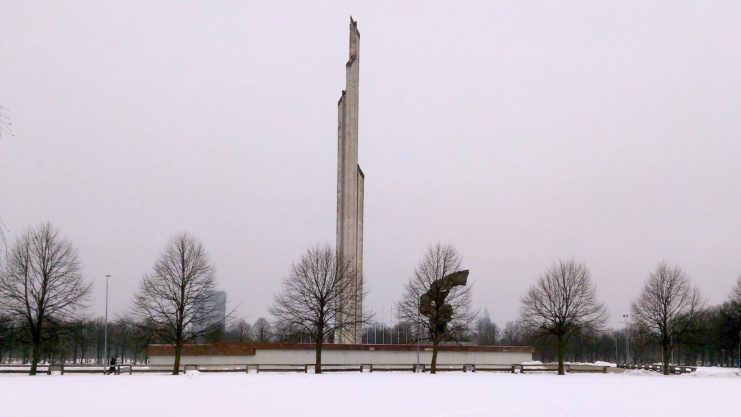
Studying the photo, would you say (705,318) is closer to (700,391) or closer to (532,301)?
(532,301)

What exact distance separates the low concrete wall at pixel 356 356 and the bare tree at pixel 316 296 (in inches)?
90.3

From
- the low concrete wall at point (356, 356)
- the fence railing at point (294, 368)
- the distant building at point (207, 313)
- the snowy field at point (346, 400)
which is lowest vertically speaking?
the fence railing at point (294, 368)

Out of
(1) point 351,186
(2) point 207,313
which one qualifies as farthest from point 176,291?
(1) point 351,186

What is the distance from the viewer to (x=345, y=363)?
186ft

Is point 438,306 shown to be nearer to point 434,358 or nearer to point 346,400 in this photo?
point 434,358

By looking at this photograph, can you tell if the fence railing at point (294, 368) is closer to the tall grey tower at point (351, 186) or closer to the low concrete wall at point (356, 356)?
the low concrete wall at point (356, 356)

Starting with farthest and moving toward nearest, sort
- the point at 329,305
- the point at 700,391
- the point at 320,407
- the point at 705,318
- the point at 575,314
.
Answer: the point at 705,318
the point at 575,314
the point at 329,305
the point at 700,391
the point at 320,407

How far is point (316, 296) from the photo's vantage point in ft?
174

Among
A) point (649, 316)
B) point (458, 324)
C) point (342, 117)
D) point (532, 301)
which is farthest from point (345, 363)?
point (649, 316)

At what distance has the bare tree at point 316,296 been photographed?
174 feet

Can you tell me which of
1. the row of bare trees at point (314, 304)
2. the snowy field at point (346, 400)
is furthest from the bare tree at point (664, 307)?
the snowy field at point (346, 400)

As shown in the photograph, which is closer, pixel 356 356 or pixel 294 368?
pixel 294 368

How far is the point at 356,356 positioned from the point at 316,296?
25.5 feet

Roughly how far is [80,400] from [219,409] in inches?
234
